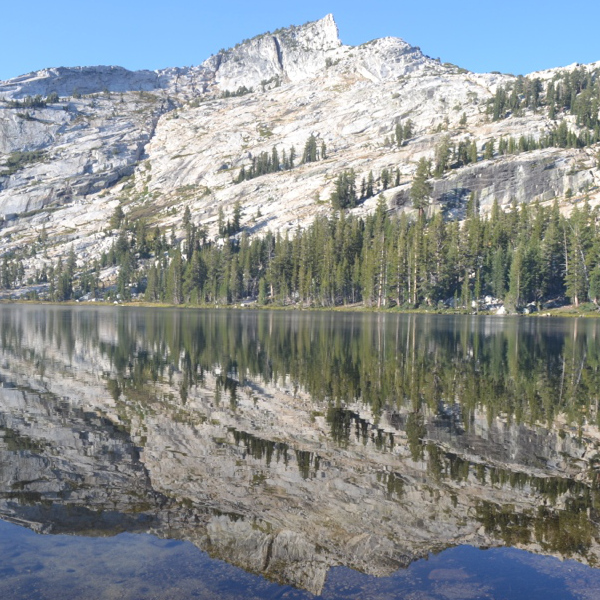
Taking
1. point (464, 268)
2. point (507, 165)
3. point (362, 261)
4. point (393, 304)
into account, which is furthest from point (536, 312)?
point (507, 165)

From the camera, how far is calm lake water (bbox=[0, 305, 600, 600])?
10.0 m

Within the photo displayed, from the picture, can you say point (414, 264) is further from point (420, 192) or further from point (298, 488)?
point (298, 488)

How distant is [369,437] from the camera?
18.7m

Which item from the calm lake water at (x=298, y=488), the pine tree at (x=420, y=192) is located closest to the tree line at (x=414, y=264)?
the pine tree at (x=420, y=192)

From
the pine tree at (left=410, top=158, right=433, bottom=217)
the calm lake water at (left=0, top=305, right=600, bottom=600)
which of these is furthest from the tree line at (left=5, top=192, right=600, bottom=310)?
the calm lake water at (left=0, top=305, right=600, bottom=600)

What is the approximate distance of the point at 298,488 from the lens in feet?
45.5

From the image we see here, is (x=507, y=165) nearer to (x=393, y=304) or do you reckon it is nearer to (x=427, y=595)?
(x=393, y=304)

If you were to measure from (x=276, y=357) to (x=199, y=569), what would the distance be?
3016cm

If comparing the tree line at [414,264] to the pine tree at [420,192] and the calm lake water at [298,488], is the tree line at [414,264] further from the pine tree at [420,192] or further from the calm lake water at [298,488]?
the calm lake water at [298,488]

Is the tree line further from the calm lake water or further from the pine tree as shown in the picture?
the calm lake water

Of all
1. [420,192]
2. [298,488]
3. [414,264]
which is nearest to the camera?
[298,488]

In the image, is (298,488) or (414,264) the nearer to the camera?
(298,488)

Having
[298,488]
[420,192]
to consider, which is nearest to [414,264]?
[420,192]

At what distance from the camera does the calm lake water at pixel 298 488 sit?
10023mm
